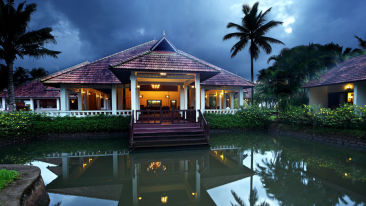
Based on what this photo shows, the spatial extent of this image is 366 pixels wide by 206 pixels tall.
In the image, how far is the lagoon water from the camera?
370cm

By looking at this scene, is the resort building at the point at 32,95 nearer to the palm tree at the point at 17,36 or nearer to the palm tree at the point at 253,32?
the palm tree at the point at 17,36

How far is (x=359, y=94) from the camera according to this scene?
426 inches

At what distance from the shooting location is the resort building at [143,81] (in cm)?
896

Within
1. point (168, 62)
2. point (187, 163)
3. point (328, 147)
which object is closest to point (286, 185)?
point (187, 163)

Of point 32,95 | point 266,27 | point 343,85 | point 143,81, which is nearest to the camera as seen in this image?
point 143,81

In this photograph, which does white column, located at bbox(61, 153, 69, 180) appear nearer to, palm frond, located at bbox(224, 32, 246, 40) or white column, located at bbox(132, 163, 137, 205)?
white column, located at bbox(132, 163, 137, 205)

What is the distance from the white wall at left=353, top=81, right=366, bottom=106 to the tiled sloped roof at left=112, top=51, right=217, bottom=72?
9.90m

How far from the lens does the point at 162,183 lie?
174 inches

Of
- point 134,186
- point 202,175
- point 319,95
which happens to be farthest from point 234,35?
point 134,186

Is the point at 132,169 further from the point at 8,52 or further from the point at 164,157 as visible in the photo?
the point at 8,52

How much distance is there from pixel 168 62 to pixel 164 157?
16.7 feet

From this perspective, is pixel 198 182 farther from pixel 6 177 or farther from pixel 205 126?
pixel 6 177

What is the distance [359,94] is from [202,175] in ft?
42.3

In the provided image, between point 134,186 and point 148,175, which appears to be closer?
point 134,186
